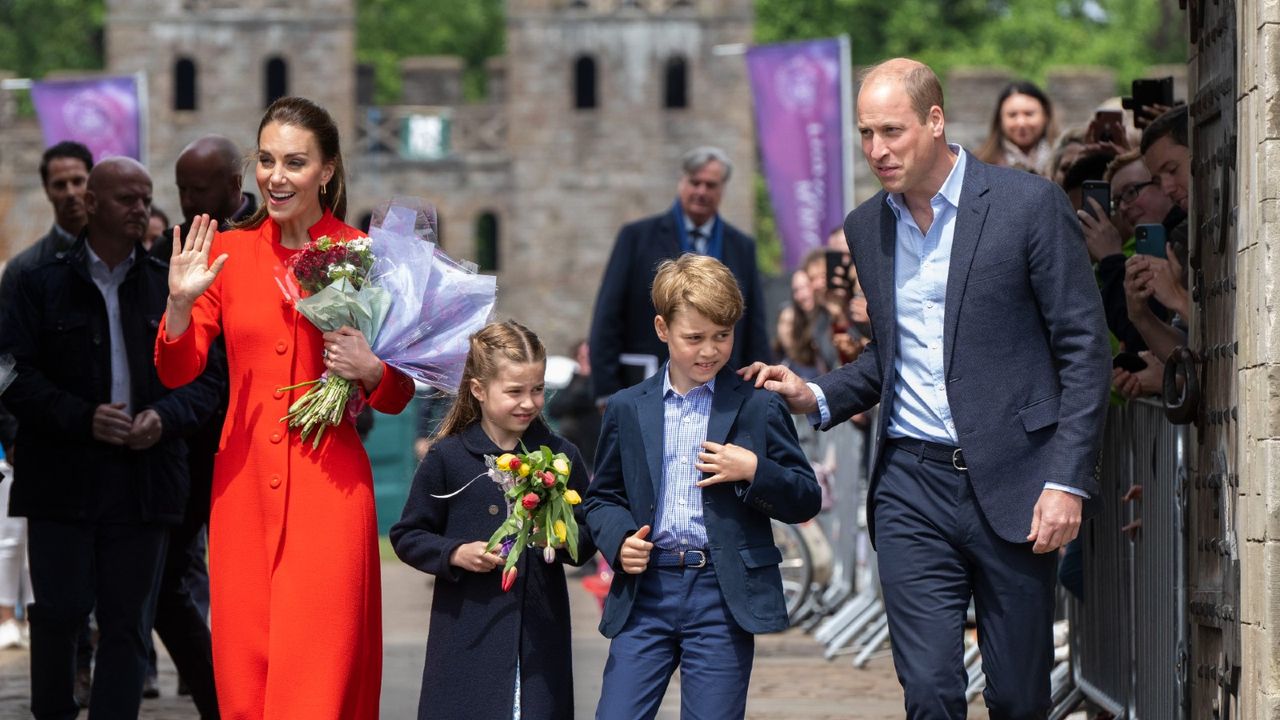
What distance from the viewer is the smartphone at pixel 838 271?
31.3 feet

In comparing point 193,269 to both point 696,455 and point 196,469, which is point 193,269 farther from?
point 196,469

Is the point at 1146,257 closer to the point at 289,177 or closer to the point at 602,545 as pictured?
the point at 602,545

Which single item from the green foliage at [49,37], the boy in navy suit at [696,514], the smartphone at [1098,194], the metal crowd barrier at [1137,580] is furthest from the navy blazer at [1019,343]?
the green foliage at [49,37]

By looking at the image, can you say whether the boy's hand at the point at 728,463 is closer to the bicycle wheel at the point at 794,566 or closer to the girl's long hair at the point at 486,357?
the girl's long hair at the point at 486,357

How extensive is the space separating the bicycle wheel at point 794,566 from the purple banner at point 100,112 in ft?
47.0

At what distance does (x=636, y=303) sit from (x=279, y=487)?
4.44m

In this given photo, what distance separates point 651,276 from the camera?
9.94 meters

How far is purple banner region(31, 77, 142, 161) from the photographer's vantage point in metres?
26.2

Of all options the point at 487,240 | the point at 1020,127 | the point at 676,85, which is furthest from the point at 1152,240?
the point at 487,240

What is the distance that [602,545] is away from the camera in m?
5.66

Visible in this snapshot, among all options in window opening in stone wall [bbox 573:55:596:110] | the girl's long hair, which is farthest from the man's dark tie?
window opening in stone wall [bbox 573:55:596:110]

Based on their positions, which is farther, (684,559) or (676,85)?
(676,85)

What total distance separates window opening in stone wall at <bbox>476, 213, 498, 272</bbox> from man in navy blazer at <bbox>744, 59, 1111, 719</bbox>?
44.1 meters

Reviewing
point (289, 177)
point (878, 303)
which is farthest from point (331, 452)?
point (878, 303)
